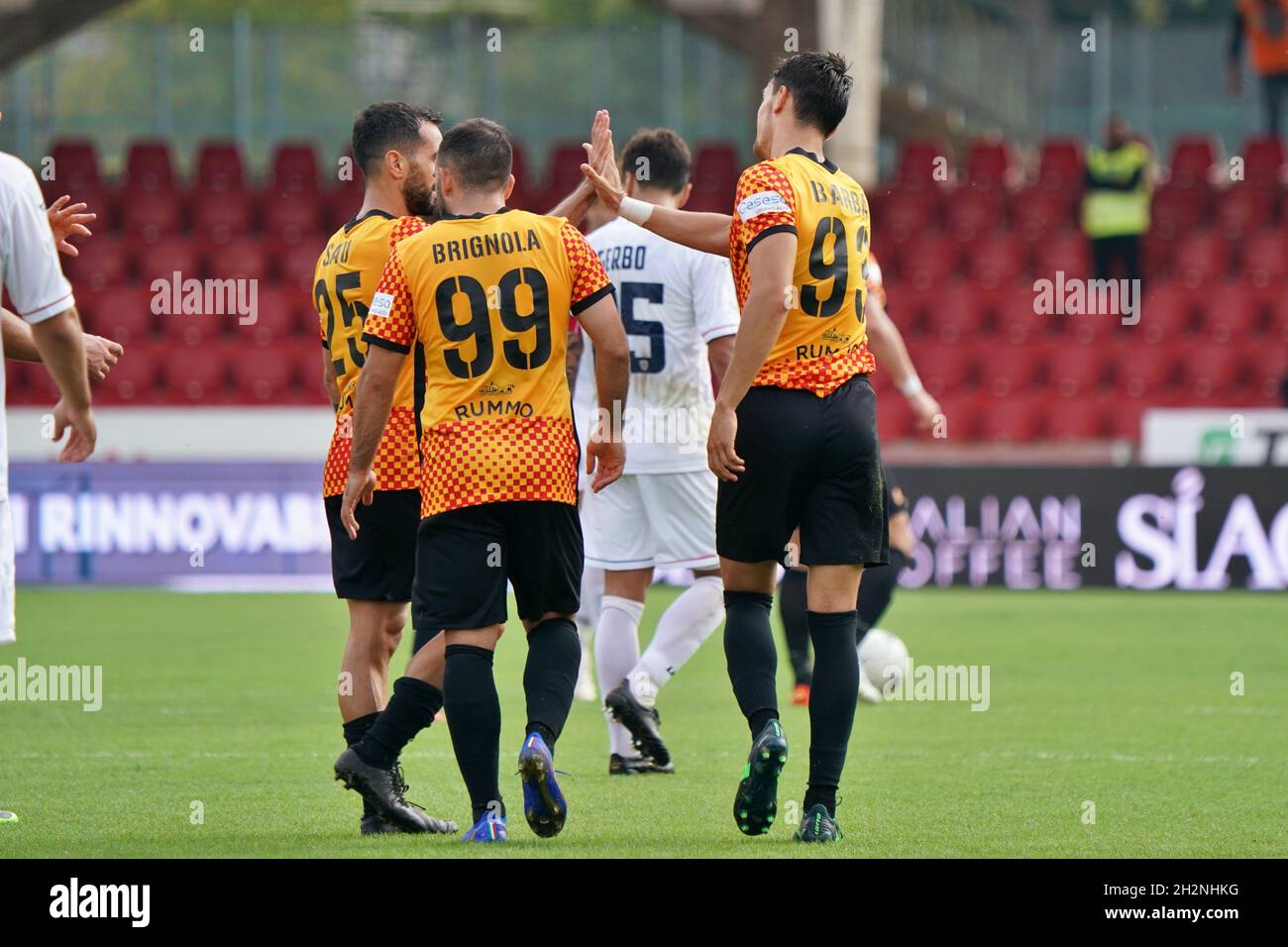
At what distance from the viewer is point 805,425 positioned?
595 centimetres

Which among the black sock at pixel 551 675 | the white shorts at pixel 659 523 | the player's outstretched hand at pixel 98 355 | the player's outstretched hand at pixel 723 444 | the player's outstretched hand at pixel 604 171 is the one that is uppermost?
the player's outstretched hand at pixel 604 171

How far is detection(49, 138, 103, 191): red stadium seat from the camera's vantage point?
20844 mm

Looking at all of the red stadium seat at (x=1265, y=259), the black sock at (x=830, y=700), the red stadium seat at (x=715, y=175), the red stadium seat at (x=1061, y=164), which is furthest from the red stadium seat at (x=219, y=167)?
the black sock at (x=830, y=700)

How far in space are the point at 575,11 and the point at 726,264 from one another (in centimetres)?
3709

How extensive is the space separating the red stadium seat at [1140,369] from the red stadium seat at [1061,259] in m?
1.23

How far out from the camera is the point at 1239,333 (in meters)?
19.6

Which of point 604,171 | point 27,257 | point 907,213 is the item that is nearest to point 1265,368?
Answer: point 907,213

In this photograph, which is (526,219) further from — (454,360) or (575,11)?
(575,11)

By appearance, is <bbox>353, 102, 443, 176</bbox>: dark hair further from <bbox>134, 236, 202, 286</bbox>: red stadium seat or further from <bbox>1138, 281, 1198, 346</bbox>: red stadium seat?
<bbox>1138, 281, 1198, 346</bbox>: red stadium seat

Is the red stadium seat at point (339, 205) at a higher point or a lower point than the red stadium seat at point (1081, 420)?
higher

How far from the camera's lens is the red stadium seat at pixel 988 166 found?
21.2 metres

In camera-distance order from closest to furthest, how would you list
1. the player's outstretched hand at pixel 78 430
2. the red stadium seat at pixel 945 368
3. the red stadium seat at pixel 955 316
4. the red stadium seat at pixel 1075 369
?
the player's outstretched hand at pixel 78 430 < the red stadium seat at pixel 1075 369 < the red stadium seat at pixel 945 368 < the red stadium seat at pixel 955 316

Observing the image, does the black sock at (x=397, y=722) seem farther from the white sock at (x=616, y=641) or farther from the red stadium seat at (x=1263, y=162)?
the red stadium seat at (x=1263, y=162)
